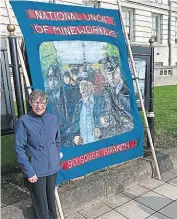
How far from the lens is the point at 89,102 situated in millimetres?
3439

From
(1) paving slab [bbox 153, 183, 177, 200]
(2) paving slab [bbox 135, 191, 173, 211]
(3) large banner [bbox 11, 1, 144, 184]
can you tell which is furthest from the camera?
(1) paving slab [bbox 153, 183, 177, 200]

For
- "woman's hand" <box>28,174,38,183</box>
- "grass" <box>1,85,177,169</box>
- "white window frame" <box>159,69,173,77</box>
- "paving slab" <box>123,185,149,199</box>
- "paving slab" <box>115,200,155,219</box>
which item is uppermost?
"white window frame" <box>159,69,173,77</box>

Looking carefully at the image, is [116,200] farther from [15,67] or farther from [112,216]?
→ [15,67]

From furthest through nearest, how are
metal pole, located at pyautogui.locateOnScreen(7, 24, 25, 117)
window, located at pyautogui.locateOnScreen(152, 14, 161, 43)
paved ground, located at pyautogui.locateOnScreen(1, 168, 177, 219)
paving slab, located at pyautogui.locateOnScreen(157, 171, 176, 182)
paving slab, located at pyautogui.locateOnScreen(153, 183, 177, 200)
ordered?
window, located at pyautogui.locateOnScreen(152, 14, 161, 43) → paving slab, located at pyautogui.locateOnScreen(157, 171, 176, 182) → paving slab, located at pyautogui.locateOnScreen(153, 183, 177, 200) → metal pole, located at pyautogui.locateOnScreen(7, 24, 25, 117) → paved ground, located at pyautogui.locateOnScreen(1, 168, 177, 219)

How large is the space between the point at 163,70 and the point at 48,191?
13.5 metres

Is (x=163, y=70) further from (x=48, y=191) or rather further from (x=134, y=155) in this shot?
(x=48, y=191)

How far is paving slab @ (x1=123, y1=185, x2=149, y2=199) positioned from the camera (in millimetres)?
3537

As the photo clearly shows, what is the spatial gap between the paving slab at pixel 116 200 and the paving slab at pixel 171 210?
18.8 inches

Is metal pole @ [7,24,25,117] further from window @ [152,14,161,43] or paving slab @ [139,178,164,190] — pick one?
window @ [152,14,161,43]

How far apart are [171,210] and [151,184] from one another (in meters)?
0.67

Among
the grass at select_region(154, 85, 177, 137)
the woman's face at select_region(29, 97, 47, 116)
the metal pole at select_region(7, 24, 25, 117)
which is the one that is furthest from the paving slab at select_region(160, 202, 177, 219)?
the grass at select_region(154, 85, 177, 137)

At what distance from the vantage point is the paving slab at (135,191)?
3.54 meters

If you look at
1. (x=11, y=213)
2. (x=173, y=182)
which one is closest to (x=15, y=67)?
(x=11, y=213)

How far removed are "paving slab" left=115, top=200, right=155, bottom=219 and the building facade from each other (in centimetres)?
1242
